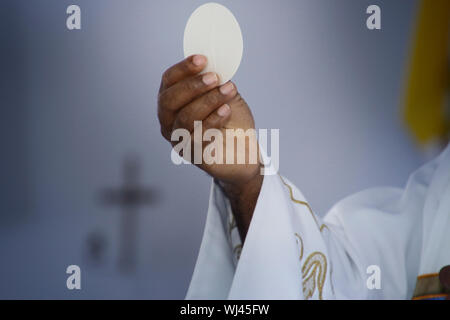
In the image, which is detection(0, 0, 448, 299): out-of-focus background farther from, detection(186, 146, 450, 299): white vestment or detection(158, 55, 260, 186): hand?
detection(158, 55, 260, 186): hand

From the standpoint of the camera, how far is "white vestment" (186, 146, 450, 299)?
0.52 metres

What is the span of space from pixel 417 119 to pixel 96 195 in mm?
831

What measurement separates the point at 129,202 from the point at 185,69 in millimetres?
452

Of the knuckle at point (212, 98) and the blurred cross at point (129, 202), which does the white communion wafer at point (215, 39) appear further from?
the blurred cross at point (129, 202)

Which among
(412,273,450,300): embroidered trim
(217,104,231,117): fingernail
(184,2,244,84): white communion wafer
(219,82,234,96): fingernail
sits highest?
(184,2,244,84): white communion wafer

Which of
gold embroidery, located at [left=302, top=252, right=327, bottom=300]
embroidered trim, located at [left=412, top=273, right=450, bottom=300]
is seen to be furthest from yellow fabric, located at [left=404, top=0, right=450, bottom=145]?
gold embroidery, located at [left=302, top=252, right=327, bottom=300]

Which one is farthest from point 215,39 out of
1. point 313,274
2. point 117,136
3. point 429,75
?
point 429,75

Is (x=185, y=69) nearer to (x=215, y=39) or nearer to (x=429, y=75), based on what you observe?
(x=215, y=39)

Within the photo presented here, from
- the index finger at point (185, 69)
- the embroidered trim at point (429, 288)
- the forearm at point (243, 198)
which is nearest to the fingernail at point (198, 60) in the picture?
the index finger at point (185, 69)

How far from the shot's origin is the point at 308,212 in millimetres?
566

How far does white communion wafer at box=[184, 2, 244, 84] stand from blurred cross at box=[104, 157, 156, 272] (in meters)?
0.41

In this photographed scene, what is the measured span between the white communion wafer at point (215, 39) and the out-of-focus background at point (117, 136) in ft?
0.99
